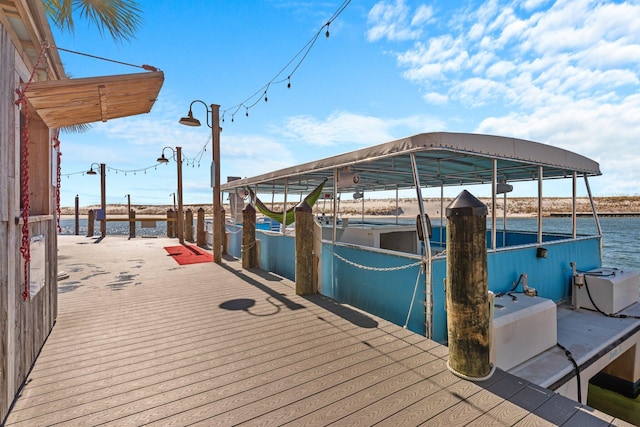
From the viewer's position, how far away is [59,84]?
9.46 feet

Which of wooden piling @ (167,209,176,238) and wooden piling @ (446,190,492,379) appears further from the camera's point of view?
wooden piling @ (167,209,176,238)

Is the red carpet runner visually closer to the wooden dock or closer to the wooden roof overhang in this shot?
the wooden dock

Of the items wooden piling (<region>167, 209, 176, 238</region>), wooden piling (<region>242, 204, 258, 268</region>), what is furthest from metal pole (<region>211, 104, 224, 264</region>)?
wooden piling (<region>167, 209, 176, 238</region>)

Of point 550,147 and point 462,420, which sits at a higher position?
point 550,147

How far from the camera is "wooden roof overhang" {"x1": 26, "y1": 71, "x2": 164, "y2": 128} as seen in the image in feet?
9.86

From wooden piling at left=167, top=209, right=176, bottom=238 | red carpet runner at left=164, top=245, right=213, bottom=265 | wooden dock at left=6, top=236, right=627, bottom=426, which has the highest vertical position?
wooden piling at left=167, top=209, right=176, bottom=238

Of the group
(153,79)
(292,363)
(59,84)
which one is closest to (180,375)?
(292,363)

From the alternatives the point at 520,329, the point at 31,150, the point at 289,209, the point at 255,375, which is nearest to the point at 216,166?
the point at 289,209

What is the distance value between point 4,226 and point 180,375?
2043 millimetres

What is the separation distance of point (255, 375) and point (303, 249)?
123 inches

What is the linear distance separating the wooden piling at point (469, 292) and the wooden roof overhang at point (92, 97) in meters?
3.84

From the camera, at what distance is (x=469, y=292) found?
3119 mm

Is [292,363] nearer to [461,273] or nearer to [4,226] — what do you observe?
[461,273]

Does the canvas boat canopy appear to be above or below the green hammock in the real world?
above
